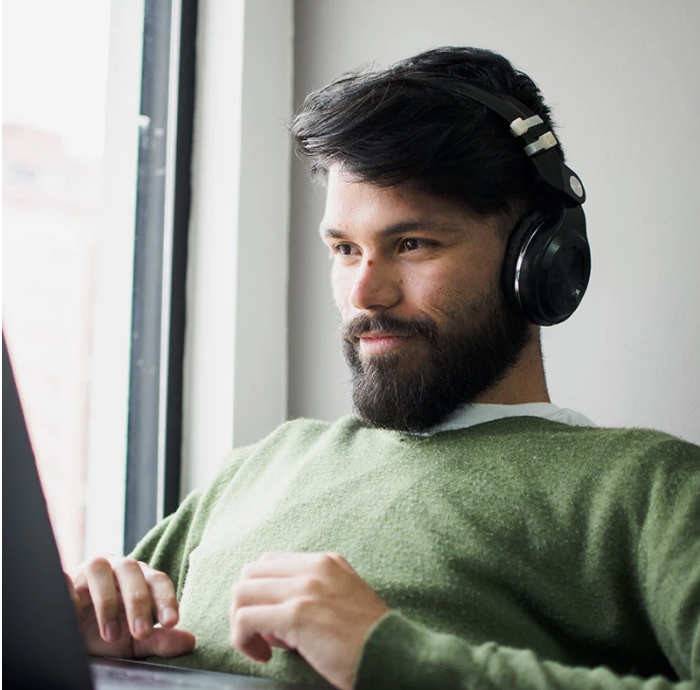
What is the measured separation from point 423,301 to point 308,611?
0.44 m

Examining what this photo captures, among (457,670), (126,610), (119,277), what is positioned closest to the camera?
(457,670)

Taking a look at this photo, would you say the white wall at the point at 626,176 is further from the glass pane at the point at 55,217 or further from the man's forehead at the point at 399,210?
the glass pane at the point at 55,217

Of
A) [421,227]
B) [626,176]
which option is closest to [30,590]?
[421,227]

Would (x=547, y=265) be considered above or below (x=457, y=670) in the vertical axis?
above

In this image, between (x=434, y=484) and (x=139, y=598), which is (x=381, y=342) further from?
(x=139, y=598)

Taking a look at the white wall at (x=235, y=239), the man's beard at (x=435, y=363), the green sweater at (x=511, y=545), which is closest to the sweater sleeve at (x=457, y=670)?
the green sweater at (x=511, y=545)

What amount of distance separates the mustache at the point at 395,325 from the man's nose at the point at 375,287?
0.02m

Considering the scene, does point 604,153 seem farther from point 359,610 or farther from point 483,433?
point 359,610

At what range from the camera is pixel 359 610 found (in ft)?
2.28

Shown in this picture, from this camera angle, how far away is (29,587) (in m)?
0.42

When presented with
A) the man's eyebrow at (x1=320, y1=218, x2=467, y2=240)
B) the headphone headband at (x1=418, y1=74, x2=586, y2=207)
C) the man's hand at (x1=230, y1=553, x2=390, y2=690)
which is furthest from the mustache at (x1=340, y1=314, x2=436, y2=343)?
the man's hand at (x1=230, y1=553, x2=390, y2=690)

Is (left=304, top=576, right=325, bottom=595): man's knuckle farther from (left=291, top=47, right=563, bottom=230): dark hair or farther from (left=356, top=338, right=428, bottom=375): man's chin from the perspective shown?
(left=291, top=47, right=563, bottom=230): dark hair

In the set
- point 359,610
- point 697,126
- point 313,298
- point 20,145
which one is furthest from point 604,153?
point 20,145

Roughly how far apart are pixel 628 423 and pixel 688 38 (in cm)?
58
